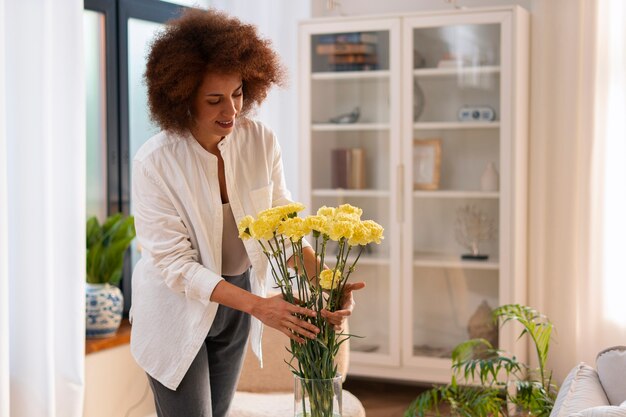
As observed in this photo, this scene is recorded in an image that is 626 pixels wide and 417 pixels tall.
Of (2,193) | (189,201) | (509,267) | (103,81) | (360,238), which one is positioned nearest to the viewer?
(360,238)

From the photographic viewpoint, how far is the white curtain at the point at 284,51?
13.6ft

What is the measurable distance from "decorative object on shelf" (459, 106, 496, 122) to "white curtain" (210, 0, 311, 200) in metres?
0.81

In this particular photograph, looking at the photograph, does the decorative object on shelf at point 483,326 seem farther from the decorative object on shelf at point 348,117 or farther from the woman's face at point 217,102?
the woman's face at point 217,102

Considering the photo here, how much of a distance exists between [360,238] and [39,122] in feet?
5.28

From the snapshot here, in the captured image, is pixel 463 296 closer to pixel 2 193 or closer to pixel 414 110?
pixel 414 110

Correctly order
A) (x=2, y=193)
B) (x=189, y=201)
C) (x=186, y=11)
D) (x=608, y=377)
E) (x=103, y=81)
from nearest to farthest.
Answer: (x=608, y=377)
(x=189, y=201)
(x=186, y=11)
(x=2, y=193)
(x=103, y=81)

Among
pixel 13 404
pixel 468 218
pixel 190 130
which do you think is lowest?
pixel 13 404

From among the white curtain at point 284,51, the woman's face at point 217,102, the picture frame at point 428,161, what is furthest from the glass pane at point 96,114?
the woman's face at point 217,102

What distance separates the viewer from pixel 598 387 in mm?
1861

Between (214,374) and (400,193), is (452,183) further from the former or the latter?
(214,374)

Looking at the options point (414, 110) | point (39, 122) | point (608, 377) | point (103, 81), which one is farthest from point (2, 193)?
point (414, 110)

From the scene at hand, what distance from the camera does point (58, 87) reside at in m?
2.89

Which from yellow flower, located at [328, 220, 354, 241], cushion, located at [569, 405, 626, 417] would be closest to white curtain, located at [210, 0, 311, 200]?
yellow flower, located at [328, 220, 354, 241]

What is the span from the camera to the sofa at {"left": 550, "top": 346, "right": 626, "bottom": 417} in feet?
5.73
